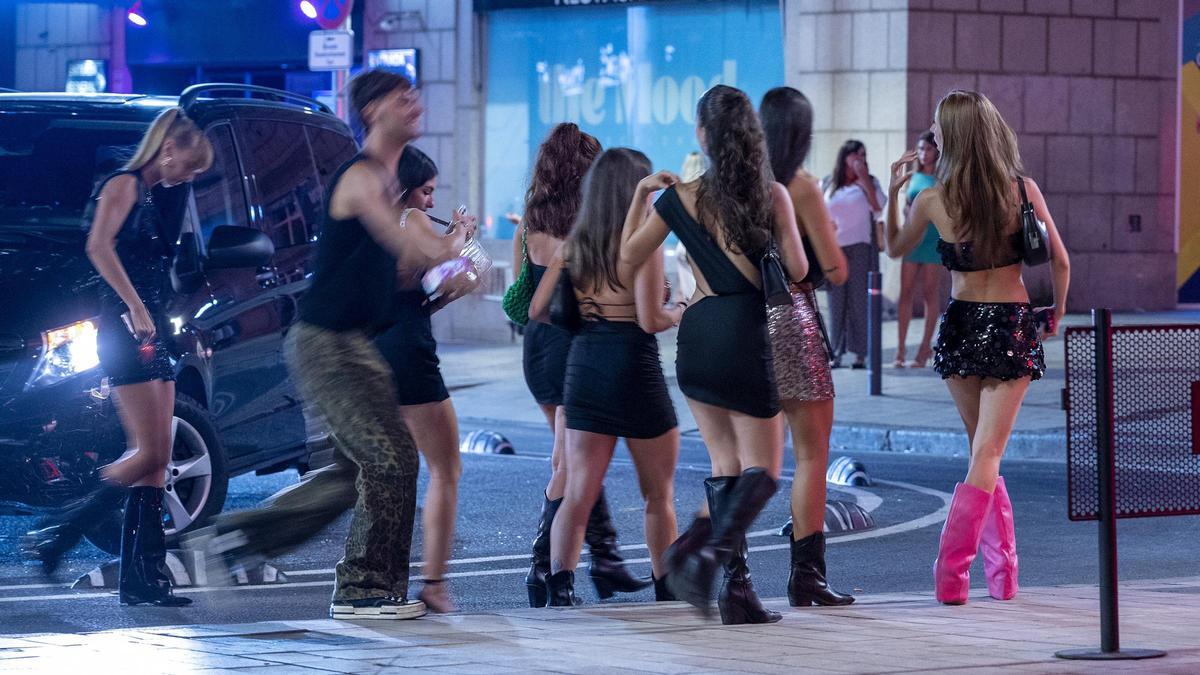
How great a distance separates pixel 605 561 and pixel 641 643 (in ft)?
5.81

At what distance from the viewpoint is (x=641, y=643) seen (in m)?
6.10

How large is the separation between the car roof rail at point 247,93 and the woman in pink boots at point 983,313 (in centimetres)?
382

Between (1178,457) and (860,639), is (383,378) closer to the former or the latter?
(860,639)

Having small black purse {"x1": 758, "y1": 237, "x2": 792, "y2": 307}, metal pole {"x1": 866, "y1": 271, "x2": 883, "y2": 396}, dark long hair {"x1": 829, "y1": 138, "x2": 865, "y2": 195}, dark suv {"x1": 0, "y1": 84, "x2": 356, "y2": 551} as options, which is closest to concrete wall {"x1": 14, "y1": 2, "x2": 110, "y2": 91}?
dark long hair {"x1": 829, "y1": 138, "x2": 865, "y2": 195}

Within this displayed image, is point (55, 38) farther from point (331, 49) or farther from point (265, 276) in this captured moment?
point (265, 276)

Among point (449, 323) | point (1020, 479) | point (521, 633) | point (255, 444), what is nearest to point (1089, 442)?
point (521, 633)

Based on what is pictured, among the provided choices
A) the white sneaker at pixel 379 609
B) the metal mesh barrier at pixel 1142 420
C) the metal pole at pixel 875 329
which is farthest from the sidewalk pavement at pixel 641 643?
the metal pole at pixel 875 329

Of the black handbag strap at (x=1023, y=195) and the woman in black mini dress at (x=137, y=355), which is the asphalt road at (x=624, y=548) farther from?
the black handbag strap at (x=1023, y=195)

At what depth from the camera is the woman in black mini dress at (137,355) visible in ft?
24.9

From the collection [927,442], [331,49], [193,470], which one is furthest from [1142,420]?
[331,49]

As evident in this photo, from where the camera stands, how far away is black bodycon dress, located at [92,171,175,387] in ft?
24.9

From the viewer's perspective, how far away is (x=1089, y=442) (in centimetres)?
619

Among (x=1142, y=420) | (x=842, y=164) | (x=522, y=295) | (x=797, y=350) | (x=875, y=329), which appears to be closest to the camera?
(x=1142, y=420)

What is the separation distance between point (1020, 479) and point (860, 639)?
19.1ft
